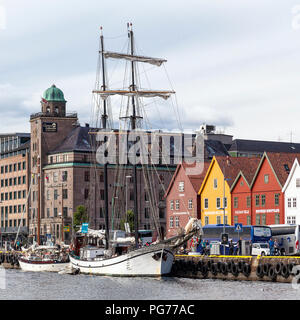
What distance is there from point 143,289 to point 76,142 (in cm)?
10203

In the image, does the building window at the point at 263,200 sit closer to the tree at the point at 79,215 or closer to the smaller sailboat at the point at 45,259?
the smaller sailboat at the point at 45,259

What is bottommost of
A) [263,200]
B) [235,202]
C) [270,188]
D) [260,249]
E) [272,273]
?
[272,273]

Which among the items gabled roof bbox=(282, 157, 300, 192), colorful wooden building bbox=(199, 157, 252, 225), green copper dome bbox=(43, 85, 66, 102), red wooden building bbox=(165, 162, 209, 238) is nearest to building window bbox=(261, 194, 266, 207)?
gabled roof bbox=(282, 157, 300, 192)

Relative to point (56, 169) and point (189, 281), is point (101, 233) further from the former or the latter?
point (56, 169)

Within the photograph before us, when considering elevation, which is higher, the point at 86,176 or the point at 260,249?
the point at 86,176

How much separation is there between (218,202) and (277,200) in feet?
41.2

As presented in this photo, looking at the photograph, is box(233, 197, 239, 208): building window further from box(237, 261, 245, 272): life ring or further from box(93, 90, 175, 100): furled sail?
box(237, 261, 245, 272): life ring

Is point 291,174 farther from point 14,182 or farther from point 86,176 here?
point 14,182

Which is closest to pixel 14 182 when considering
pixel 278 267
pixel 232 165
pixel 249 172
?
pixel 232 165

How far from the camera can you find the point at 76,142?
165750 mm

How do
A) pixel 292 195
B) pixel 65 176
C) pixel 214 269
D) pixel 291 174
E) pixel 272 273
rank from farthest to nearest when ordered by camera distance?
1. pixel 65 176
2. pixel 292 195
3. pixel 291 174
4. pixel 214 269
5. pixel 272 273

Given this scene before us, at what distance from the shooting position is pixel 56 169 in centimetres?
16850

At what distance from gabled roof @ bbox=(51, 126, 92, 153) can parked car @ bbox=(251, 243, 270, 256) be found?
291 feet

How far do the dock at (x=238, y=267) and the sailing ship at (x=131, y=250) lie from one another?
207cm
